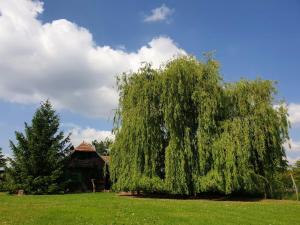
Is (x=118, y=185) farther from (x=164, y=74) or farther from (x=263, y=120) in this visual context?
(x=263, y=120)

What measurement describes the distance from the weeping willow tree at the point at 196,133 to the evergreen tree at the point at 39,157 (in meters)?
7.87

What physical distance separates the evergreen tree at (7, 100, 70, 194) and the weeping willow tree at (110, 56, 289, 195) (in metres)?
7.87

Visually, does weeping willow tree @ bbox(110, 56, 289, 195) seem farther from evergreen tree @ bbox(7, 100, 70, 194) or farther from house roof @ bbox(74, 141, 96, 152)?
house roof @ bbox(74, 141, 96, 152)

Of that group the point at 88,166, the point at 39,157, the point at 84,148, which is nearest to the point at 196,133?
the point at 39,157

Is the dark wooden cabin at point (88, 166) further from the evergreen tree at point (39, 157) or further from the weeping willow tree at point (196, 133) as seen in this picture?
the weeping willow tree at point (196, 133)

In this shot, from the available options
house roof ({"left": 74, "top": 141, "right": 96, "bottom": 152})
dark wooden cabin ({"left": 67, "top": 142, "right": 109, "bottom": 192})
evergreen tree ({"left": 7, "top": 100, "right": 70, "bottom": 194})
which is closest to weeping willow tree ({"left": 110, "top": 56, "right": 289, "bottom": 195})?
evergreen tree ({"left": 7, "top": 100, "right": 70, "bottom": 194})

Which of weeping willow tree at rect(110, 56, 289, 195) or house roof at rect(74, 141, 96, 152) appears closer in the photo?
weeping willow tree at rect(110, 56, 289, 195)

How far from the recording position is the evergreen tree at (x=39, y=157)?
3372 cm

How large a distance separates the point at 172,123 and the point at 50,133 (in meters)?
14.4

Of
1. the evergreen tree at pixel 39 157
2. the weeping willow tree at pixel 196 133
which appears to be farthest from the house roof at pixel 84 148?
the weeping willow tree at pixel 196 133

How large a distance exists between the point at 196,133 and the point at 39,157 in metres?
15.9

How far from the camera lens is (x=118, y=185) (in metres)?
28.3

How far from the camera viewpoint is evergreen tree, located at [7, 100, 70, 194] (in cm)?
3372

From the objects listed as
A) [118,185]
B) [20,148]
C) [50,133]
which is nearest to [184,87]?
[118,185]
